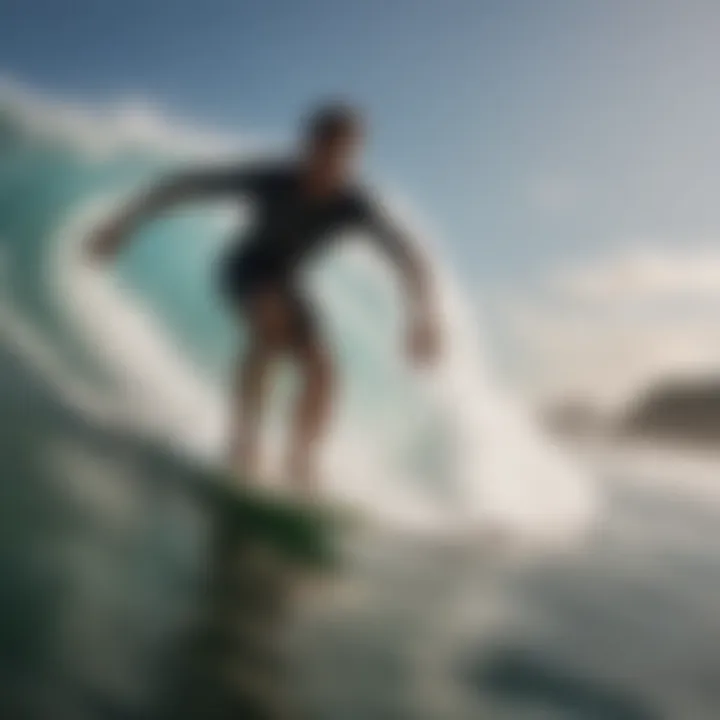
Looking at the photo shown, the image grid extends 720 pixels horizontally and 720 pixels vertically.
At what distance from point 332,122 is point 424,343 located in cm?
26

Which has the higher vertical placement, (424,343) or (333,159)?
(333,159)

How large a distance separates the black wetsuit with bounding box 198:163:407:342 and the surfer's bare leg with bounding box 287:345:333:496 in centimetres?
6

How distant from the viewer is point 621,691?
44.2 inches

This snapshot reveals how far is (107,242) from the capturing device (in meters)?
1.22

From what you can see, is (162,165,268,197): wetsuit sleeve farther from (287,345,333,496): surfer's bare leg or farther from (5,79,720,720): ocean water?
(287,345,333,496): surfer's bare leg

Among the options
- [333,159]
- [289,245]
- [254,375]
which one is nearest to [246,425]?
[254,375]

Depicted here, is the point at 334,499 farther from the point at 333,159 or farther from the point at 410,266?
the point at 333,159

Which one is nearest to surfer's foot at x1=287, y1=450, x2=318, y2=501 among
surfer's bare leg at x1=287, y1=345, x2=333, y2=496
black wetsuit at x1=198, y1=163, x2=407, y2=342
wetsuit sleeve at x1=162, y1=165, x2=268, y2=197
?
surfer's bare leg at x1=287, y1=345, x2=333, y2=496

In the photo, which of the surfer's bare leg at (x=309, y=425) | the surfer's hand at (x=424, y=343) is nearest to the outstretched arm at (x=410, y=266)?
the surfer's hand at (x=424, y=343)

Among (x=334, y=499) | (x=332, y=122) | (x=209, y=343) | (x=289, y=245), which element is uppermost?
(x=332, y=122)

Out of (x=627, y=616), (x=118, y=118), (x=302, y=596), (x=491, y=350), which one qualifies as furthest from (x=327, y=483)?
(x=118, y=118)

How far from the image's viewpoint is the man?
120cm

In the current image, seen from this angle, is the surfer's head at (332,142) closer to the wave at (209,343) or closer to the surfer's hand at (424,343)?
the wave at (209,343)

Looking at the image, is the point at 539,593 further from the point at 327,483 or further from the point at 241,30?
the point at 241,30
